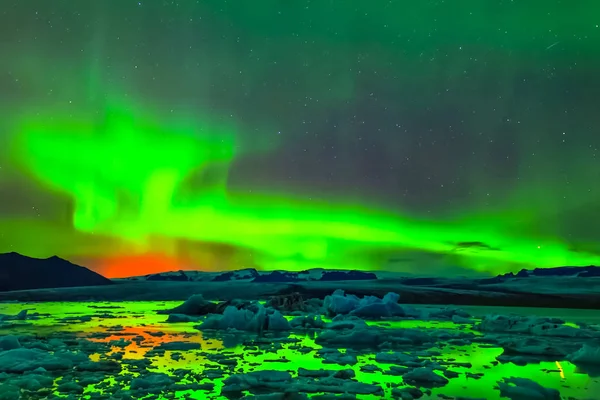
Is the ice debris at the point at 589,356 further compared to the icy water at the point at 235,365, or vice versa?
the ice debris at the point at 589,356

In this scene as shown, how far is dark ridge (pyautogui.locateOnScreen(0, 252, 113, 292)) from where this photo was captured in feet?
214

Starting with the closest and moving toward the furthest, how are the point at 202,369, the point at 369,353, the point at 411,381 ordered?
the point at 411,381 → the point at 202,369 → the point at 369,353

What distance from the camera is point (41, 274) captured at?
68.3 meters

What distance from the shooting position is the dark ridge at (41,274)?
6531cm

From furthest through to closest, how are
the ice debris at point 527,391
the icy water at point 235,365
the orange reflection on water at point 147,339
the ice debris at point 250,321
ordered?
the ice debris at point 250,321 < the orange reflection on water at point 147,339 < the icy water at point 235,365 < the ice debris at point 527,391

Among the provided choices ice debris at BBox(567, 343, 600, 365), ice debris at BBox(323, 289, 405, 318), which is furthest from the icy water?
ice debris at BBox(323, 289, 405, 318)

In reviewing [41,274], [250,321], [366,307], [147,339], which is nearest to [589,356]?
[250,321]

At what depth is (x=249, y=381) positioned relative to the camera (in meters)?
9.01

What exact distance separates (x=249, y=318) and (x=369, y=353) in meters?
6.85

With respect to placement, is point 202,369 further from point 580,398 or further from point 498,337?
point 498,337

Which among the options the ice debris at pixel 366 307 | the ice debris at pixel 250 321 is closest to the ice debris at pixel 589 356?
the ice debris at pixel 250 321

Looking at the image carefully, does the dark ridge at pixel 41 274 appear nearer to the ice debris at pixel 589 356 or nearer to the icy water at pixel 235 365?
the icy water at pixel 235 365

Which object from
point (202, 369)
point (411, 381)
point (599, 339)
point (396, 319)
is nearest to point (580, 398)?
point (411, 381)

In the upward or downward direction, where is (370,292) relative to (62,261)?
downward
